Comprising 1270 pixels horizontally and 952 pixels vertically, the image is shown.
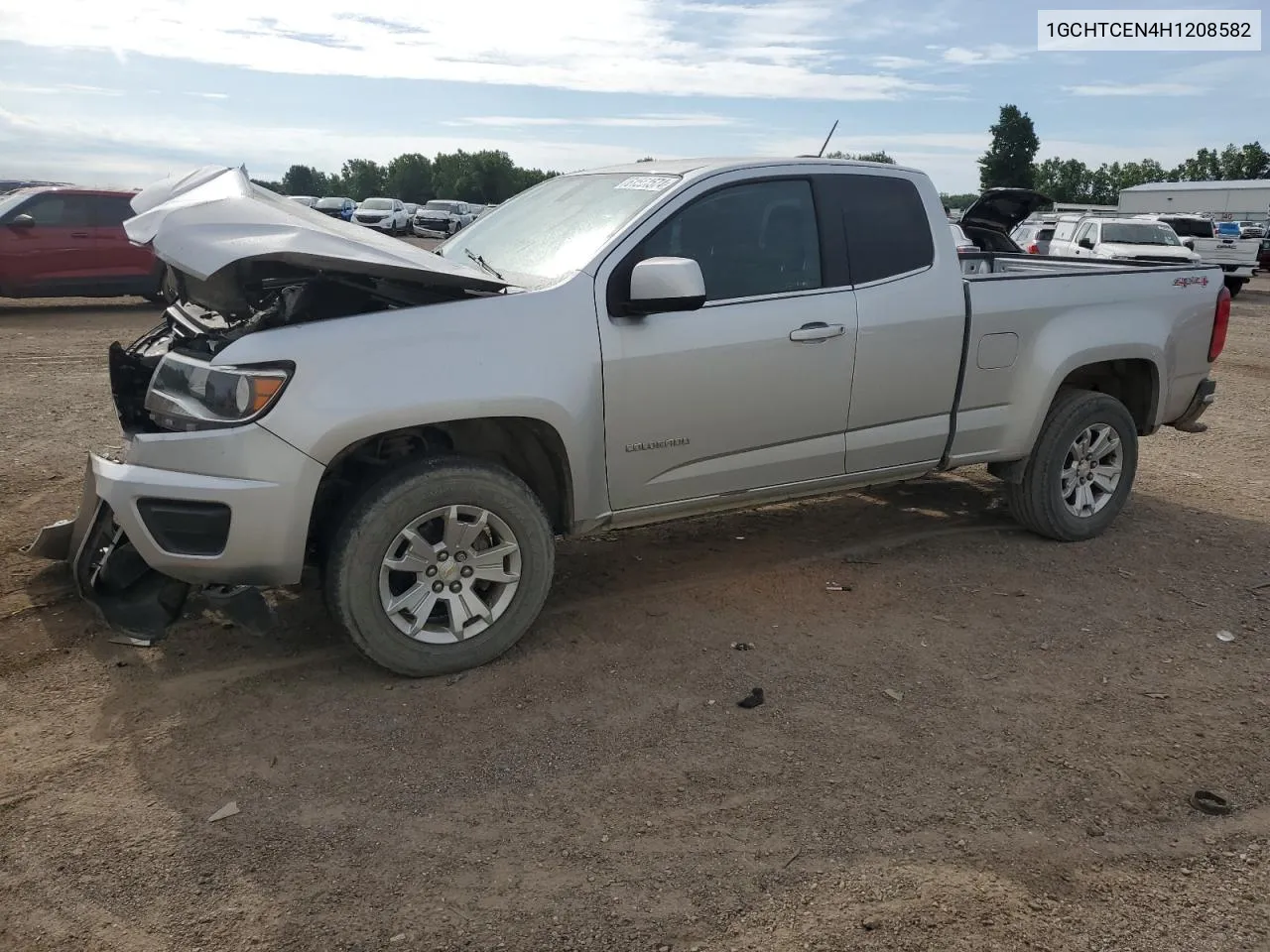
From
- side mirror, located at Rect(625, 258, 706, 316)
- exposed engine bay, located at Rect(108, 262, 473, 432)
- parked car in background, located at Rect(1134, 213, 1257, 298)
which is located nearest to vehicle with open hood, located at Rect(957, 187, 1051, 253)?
side mirror, located at Rect(625, 258, 706, 316)

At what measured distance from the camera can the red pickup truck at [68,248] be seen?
1371 cm

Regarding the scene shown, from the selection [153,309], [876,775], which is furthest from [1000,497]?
[153,309]

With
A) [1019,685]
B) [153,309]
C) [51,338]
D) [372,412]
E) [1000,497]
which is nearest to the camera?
[372,412]

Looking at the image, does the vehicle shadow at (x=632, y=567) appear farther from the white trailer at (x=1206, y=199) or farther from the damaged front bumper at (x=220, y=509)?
the white trailer at (x=1206, y=199)

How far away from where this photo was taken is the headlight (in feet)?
11.5

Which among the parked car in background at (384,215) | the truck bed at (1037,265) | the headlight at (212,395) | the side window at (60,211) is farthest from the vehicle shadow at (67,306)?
the parked car in background at (384,215)

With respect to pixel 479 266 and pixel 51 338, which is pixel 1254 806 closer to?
pixel 479 266

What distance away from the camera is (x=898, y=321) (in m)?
4.71

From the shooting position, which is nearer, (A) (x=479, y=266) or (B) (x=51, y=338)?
(A) (x=479, y=266)

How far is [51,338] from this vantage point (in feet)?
39.8

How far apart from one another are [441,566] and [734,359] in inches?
57.8

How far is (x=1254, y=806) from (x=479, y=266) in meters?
3.57

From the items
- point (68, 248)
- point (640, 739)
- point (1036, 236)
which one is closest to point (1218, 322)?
point (640, 739)

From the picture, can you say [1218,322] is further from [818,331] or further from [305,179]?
[305,179]
